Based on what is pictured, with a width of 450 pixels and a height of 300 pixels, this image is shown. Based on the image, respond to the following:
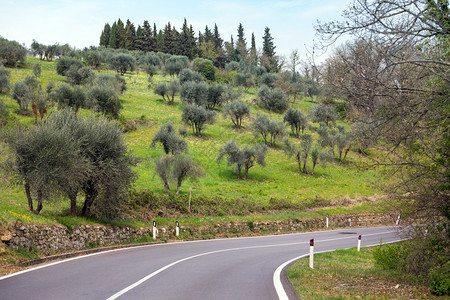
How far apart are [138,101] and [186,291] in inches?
2547

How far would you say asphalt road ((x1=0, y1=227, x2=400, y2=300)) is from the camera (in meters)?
7.52

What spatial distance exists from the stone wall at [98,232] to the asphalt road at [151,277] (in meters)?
1.20

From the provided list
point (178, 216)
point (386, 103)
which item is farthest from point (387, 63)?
point (178, 216)

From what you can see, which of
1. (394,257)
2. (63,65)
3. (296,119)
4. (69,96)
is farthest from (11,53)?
(394,257)

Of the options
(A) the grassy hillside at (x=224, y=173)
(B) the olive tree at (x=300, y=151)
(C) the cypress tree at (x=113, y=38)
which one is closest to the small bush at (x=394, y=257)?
(A) the grassy hillside at (x=224, y=173)

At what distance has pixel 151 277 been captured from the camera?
31.2 feet

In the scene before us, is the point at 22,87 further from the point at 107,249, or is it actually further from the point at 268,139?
the point at 107,249

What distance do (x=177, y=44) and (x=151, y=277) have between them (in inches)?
5456

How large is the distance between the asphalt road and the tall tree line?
125775 millimetres

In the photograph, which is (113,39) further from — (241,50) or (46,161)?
(46,161)

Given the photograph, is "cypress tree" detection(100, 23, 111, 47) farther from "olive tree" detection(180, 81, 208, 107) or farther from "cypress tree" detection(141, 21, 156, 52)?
"olive tree" detection(180, 81, 208, 107)

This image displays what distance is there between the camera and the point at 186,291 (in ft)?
26.2

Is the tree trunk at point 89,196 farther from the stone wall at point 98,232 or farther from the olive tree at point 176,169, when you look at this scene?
the olive tree at point 176,169

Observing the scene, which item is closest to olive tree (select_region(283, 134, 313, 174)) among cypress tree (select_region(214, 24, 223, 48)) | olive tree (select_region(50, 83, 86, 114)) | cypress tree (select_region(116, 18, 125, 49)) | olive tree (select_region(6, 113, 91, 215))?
olive tree (select_region(50, 83, 86, 114))
